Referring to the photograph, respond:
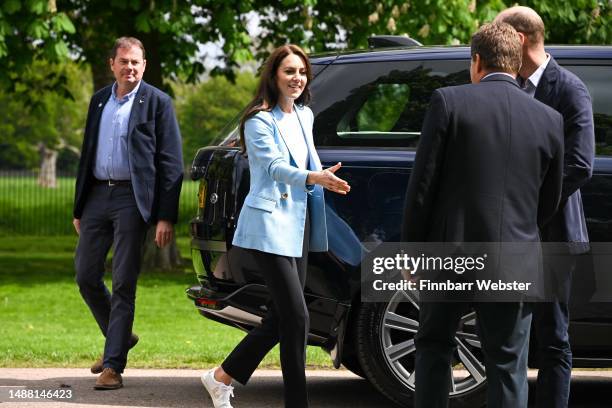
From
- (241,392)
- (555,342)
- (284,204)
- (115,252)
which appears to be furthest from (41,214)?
(555,342)

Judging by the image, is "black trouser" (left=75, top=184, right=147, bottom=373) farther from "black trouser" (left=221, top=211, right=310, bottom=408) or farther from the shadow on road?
"black trouser" (left=221, top=211, right=310, bottom=408)

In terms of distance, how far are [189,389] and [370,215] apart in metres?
1.68

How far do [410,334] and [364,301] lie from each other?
12.0 inches

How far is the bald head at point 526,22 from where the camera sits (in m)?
5.21

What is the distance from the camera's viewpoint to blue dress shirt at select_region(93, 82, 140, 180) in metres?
7.11

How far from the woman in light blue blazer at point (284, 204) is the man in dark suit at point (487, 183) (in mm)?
1162

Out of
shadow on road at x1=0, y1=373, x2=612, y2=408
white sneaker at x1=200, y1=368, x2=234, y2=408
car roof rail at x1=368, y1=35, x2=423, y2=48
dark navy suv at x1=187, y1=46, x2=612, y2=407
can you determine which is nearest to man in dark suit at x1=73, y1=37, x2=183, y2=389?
shadow on road at x1=0, y1=373, x2=612, y2=408

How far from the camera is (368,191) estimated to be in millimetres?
6273

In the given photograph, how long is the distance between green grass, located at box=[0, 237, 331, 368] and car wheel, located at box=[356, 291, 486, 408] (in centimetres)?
205

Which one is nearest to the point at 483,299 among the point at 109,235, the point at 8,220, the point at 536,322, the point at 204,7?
the point at 536,322

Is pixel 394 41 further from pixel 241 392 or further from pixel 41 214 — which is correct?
pixel 41 214

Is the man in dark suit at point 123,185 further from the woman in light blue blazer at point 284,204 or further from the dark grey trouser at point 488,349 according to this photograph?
the dark grey trouser at point 488,349

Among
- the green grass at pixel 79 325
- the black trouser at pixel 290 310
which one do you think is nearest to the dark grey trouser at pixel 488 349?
the black trouser at pixel 290 310

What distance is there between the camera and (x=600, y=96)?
636cm
